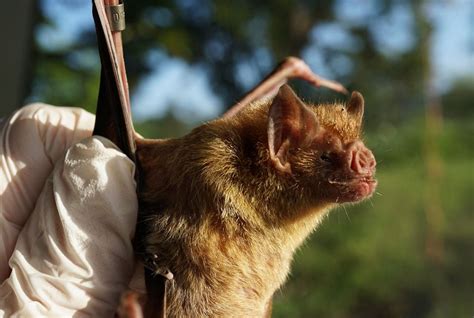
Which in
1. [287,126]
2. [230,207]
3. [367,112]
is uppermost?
[287,126]

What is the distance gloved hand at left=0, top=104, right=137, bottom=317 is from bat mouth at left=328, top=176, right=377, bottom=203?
1.17ft

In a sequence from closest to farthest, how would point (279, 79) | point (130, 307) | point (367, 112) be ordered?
point (130, 307) → point (279, 79) → point (367, 112)

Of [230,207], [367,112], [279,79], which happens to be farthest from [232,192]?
[367,112]

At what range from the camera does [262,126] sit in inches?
42.8

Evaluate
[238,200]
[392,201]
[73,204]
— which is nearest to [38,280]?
[73,204]

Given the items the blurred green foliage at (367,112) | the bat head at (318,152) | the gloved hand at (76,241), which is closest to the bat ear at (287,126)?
the bat head at (318,152)

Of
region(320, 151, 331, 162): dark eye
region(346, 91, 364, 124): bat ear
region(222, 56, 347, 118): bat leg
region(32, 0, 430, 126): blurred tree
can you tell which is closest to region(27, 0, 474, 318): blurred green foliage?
region(32, 0, 430, 126): blurred tree

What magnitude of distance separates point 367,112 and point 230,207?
126 inches

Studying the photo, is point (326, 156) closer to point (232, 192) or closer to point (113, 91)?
point (232, 192)

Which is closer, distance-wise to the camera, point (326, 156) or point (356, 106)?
point (326, 156)

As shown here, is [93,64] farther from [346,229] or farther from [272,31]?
[346,229]

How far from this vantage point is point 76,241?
0.99 meters

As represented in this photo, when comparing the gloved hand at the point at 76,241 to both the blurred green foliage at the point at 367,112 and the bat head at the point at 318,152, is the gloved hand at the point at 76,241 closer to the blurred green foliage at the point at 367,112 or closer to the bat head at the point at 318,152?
the bat head at the point at 318,152

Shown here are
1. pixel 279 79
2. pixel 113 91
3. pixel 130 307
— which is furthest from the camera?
pixel 279 79
